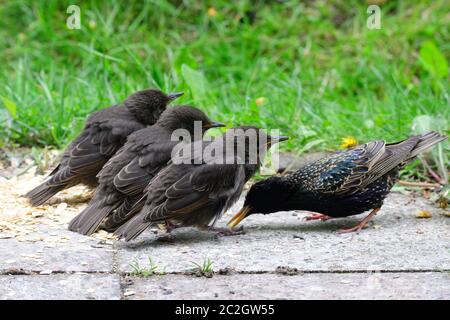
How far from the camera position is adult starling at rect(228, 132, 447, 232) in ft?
21.2

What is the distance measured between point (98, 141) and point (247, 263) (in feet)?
6.79

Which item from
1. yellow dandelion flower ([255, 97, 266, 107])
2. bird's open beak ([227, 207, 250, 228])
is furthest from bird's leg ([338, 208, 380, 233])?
yellow dandelion flower ([255, 97, 266, 107])

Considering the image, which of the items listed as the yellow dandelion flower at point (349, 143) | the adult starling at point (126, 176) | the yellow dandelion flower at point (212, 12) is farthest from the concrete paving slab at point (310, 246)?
the yellow dandelion flower at point (212, 12)

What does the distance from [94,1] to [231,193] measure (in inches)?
238

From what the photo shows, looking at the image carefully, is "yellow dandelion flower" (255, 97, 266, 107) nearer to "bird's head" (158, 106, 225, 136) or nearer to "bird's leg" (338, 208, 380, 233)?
"bird's head" (158, 106, 225, 136)

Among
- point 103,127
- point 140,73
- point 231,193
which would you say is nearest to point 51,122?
point 103,127

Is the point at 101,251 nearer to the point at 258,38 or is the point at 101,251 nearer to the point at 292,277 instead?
the point at 292,277

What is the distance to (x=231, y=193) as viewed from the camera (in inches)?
244

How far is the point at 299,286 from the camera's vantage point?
4.98 m

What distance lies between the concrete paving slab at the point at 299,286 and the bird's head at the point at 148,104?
7.92 feet

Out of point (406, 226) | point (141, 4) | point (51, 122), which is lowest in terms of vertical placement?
point (406, 226)

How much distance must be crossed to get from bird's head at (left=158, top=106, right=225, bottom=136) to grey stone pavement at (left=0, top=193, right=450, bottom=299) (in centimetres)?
84

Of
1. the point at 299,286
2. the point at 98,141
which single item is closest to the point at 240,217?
the point at 98,141

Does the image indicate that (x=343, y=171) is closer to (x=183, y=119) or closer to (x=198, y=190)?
(x=198, y=190)
